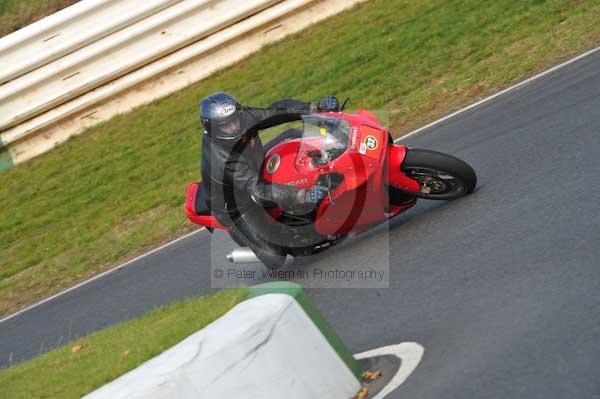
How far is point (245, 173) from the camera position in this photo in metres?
7.09

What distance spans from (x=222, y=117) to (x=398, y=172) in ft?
4.51

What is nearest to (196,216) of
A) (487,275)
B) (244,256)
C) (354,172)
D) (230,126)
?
(244,256)

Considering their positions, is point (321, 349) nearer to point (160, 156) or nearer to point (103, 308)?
point (103, 308)

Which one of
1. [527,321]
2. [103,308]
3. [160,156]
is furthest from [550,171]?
[160,156]

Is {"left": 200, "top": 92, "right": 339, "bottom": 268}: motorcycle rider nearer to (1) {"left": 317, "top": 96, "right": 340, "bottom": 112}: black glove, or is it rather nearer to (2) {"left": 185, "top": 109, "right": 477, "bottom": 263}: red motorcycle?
(1) {"left": 317, "top": 96, "right": 340, "bottom": 112}: black glove

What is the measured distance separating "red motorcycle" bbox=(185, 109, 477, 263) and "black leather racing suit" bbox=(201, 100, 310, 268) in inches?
4.7

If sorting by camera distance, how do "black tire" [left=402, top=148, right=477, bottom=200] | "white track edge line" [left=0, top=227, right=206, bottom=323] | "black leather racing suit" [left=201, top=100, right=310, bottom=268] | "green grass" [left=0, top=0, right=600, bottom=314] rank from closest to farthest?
"black tire" [left=402, top=148, right=477, bottom=200] < "black leather racing suit" [left=201, top=100, right=310, bottom=268] < "white track edge line" [left=0, top=227, right=206, bottom=323] < "green grass" [left=0, top=0, right=600, bottom=314]

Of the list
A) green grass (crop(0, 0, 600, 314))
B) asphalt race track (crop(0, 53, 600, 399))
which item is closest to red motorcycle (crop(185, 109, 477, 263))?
asphalt race track (crop(0, 53, 600, 399))

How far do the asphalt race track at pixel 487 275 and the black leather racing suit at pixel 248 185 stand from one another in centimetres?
65

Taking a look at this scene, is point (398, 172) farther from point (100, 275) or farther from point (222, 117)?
point (100, 275)

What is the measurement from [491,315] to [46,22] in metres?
8.62

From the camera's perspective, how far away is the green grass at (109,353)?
5.26m

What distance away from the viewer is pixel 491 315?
5367 millimetres

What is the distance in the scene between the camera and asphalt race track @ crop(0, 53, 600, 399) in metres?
4.80
